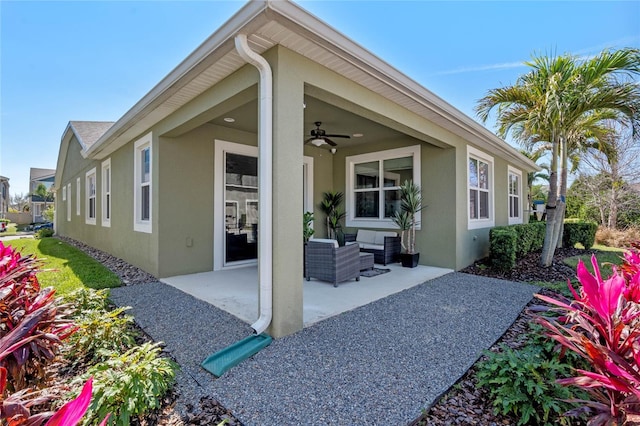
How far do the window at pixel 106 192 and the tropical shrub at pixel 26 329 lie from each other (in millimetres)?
7604

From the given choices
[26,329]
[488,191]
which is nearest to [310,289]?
[26,329]

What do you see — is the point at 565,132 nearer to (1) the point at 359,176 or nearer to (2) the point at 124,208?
(1) the point at 359,176

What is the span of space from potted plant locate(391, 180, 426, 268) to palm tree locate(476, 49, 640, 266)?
248 cm

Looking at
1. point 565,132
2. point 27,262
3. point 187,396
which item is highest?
point 565,132

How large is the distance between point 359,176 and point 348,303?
4950mm

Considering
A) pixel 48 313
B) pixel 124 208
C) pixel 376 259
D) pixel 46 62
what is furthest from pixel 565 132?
pixel 46 62

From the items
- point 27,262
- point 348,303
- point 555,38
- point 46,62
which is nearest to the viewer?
point 27,262

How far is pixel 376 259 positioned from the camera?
7590mm

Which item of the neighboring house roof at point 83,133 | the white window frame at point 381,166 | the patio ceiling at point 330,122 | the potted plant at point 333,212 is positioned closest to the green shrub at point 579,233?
the white window frame at point 381,166

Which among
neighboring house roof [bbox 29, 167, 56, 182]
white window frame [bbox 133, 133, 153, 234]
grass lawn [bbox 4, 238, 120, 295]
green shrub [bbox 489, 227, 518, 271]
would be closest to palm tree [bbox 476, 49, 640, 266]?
green shrub [bbox 489, 227, 518, 271]

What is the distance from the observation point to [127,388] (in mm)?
2035

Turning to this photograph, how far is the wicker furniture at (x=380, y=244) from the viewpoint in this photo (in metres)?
7.48

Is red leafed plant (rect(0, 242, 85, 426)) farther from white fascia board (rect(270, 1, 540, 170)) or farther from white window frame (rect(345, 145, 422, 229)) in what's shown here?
white window frame (rect(345, 145, 422, 229))

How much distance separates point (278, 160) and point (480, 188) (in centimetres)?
711
